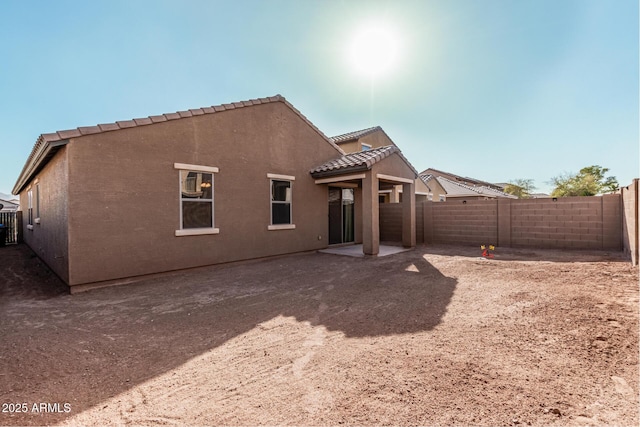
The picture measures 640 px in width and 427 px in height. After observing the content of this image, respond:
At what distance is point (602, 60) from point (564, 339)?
999cm

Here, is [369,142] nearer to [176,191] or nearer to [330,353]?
[176,191]

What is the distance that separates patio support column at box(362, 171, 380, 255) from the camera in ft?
33.3

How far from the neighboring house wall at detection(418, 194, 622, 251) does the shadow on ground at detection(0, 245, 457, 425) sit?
5814 mm

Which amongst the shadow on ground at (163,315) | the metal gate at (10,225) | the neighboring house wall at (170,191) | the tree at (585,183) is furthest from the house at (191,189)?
the tree at (585,183)

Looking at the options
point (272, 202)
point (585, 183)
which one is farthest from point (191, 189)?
point (585, 183)

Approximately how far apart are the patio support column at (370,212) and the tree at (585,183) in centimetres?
3078

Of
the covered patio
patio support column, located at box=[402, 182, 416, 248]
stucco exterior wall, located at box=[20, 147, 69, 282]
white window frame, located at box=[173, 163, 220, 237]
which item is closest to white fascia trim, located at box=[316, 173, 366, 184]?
the covered patio

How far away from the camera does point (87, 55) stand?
8938 mm

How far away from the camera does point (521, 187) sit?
143 feet

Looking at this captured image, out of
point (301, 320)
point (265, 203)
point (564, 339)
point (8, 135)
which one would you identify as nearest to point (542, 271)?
point (564, 339)

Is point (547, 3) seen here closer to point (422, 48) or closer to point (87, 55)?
point (422, 48)

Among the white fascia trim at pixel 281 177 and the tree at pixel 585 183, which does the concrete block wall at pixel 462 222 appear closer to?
the white fascia trim at pixel 281 177

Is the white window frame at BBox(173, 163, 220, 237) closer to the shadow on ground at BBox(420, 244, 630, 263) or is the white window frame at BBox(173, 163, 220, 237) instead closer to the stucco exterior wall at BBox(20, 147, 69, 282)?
the stucco exterior wall at BBox(20, 147, 69, 282)

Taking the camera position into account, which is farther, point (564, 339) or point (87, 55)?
point (87, 55)
